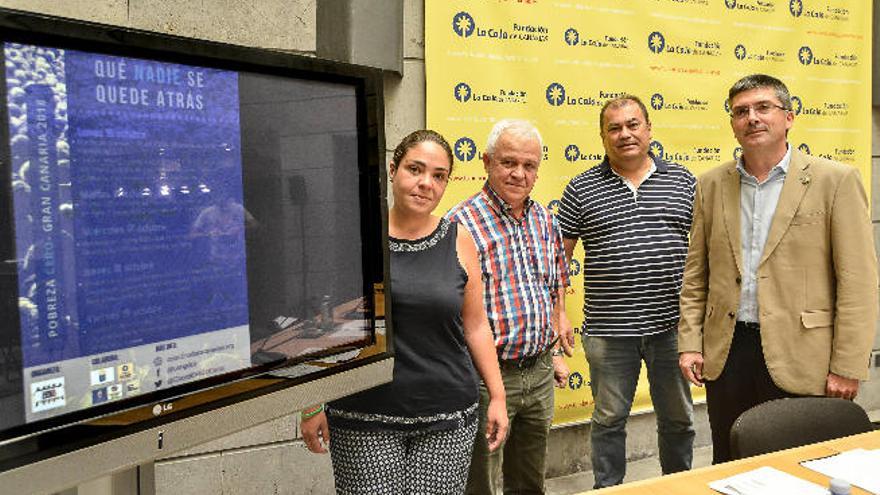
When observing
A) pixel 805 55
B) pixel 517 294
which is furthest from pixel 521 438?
pixel 805 55

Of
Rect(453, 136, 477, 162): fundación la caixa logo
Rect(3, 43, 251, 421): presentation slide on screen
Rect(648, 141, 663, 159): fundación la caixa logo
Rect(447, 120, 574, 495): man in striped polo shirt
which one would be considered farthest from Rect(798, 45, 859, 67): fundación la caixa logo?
Rect(3, 43, 251, 421): presentation slide on screen

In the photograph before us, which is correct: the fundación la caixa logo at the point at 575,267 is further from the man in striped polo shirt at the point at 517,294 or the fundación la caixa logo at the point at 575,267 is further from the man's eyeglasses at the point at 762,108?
the man's eyeglasses at the point at 762,108

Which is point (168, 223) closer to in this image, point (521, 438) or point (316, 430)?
point (316, 430)

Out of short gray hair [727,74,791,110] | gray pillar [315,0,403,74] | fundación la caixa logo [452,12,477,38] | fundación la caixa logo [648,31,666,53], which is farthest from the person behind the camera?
fundación la caixa logo [648,31,666,53]

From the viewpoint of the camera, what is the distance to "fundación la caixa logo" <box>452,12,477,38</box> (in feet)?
10.2

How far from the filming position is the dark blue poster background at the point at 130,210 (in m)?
0.76

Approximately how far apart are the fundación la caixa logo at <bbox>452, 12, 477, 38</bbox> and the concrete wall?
5.8 inches

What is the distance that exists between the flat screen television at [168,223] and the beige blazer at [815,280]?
1.55 m

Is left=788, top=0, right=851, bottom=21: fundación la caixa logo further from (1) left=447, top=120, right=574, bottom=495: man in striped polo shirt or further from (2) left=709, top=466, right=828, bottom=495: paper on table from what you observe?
(2) left=709, top=466, right=828, bottom=495: paper on table

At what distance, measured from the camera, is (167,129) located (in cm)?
89

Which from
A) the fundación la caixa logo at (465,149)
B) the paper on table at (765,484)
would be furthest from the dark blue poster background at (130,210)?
the fundación la caixa logo at (465,149)

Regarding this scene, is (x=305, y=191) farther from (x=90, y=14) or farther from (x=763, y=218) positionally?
(x=90, y=14)

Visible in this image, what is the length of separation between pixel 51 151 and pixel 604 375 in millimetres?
2362

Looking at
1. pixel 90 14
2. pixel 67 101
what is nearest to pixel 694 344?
pixel 67 101
